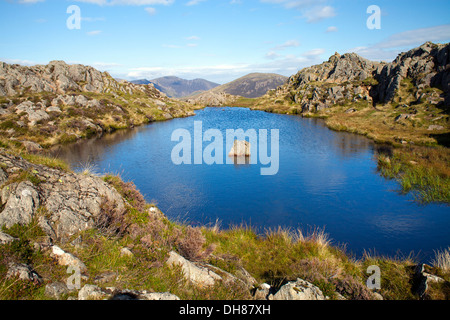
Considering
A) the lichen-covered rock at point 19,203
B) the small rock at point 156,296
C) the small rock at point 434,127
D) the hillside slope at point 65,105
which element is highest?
the hillside slope at point 65,105

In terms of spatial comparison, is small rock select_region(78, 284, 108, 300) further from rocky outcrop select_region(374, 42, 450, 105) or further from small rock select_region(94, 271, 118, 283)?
rocky outcrop select_region(374, 42, 450, 105)

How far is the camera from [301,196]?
25703 mm

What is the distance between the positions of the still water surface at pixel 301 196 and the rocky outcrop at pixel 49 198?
1017 centimetres

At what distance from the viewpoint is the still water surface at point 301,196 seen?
19.3m

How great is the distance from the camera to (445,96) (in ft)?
193

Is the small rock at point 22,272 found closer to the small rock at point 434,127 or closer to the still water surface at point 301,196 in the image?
the still water surface at point 301,196

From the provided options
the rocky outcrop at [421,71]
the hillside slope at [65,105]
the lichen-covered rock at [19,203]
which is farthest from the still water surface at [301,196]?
the rocky outcrop at [421,71]

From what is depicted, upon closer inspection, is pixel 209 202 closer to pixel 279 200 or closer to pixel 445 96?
pixel 279 200

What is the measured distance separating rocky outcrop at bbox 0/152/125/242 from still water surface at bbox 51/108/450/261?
33.4 feet

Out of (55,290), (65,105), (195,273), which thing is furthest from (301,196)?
(65,105)
